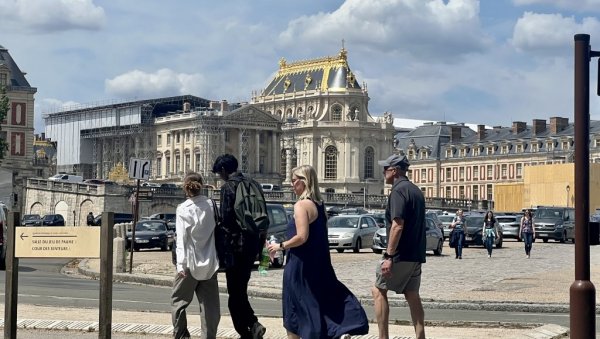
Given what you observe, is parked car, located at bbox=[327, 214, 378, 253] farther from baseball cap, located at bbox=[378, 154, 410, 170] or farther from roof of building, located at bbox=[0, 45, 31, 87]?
roof of building, located at bbox=[0, 45, 31, 87]

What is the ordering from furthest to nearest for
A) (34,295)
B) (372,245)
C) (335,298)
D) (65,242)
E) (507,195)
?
1. (507,195)
2. (372,245)
3. (34,295)
4. (65,242)
5. (335,298)

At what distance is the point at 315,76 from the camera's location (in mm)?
175500

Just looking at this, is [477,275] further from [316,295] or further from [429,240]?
[316,295]

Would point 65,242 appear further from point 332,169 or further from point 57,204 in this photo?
point 332,169

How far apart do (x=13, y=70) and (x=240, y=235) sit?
116741 millimetres

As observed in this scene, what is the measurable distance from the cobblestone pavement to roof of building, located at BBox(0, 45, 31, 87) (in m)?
87.8

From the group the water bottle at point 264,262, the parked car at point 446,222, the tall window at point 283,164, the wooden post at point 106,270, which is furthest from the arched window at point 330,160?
the wooden post at point 106,270

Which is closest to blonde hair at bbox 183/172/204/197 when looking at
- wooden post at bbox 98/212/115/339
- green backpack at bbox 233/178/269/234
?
green backpack at bbox 233/178/269/234

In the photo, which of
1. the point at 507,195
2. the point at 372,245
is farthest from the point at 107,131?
the point at 372,245

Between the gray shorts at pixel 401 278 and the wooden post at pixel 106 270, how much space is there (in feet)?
7.99

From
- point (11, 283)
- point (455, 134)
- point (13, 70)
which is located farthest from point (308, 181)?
point (455, 134)

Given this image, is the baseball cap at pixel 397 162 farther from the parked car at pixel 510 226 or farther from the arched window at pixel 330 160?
the arched window at pixel 330 160

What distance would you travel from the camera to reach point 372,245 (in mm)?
40031

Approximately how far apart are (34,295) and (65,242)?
800 cm
